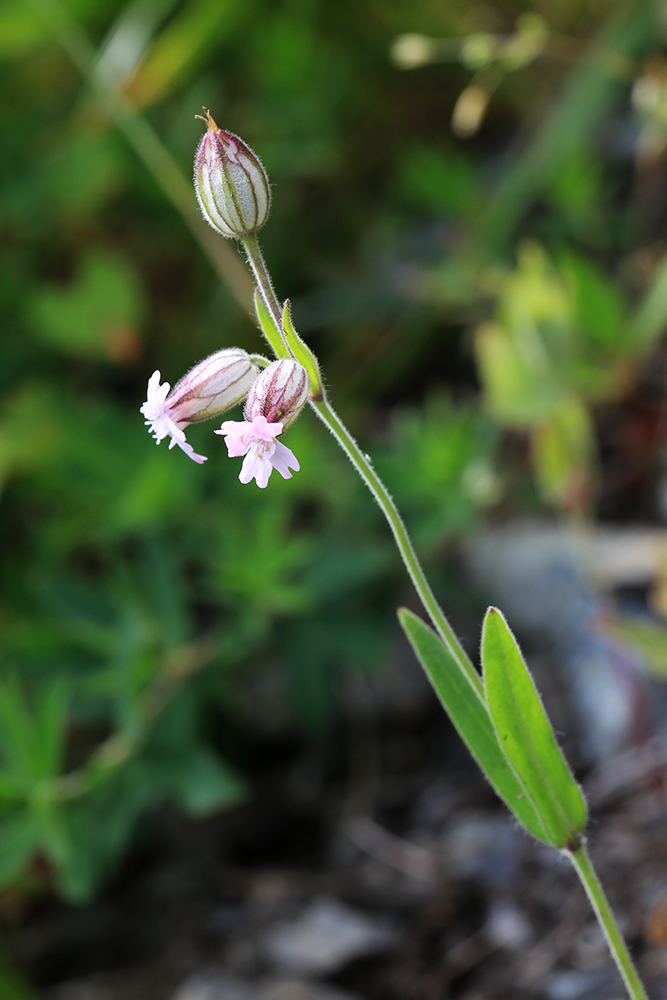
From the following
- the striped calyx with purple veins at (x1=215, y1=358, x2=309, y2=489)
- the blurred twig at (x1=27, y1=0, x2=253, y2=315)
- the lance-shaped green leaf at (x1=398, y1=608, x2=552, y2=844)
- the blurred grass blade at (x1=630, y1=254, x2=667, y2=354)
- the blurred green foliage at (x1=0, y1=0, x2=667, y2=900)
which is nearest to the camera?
the striped calyx with purple veins at (x1=215, y1=358, x2=309, y2=489)

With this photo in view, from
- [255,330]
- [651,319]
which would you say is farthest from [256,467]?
[255,330]

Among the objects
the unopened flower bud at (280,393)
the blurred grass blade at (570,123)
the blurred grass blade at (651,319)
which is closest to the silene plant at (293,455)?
the unopened flower bud at (280,393)

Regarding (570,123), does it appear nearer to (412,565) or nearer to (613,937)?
(412,565)

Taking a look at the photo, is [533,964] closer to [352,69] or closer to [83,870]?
[83,870]

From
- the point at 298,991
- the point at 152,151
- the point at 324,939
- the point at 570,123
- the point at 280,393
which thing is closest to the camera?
the point at 280,393

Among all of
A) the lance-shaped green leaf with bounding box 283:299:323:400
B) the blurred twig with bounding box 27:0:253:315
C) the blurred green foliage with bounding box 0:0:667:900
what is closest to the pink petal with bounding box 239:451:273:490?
the lance-shaped green leaf with bounding box 283:299:323:400

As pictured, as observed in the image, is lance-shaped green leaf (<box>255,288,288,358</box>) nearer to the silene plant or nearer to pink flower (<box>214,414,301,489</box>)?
the silene plant

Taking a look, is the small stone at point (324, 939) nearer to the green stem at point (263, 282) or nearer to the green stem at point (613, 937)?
the green stem at point (613, 937)
